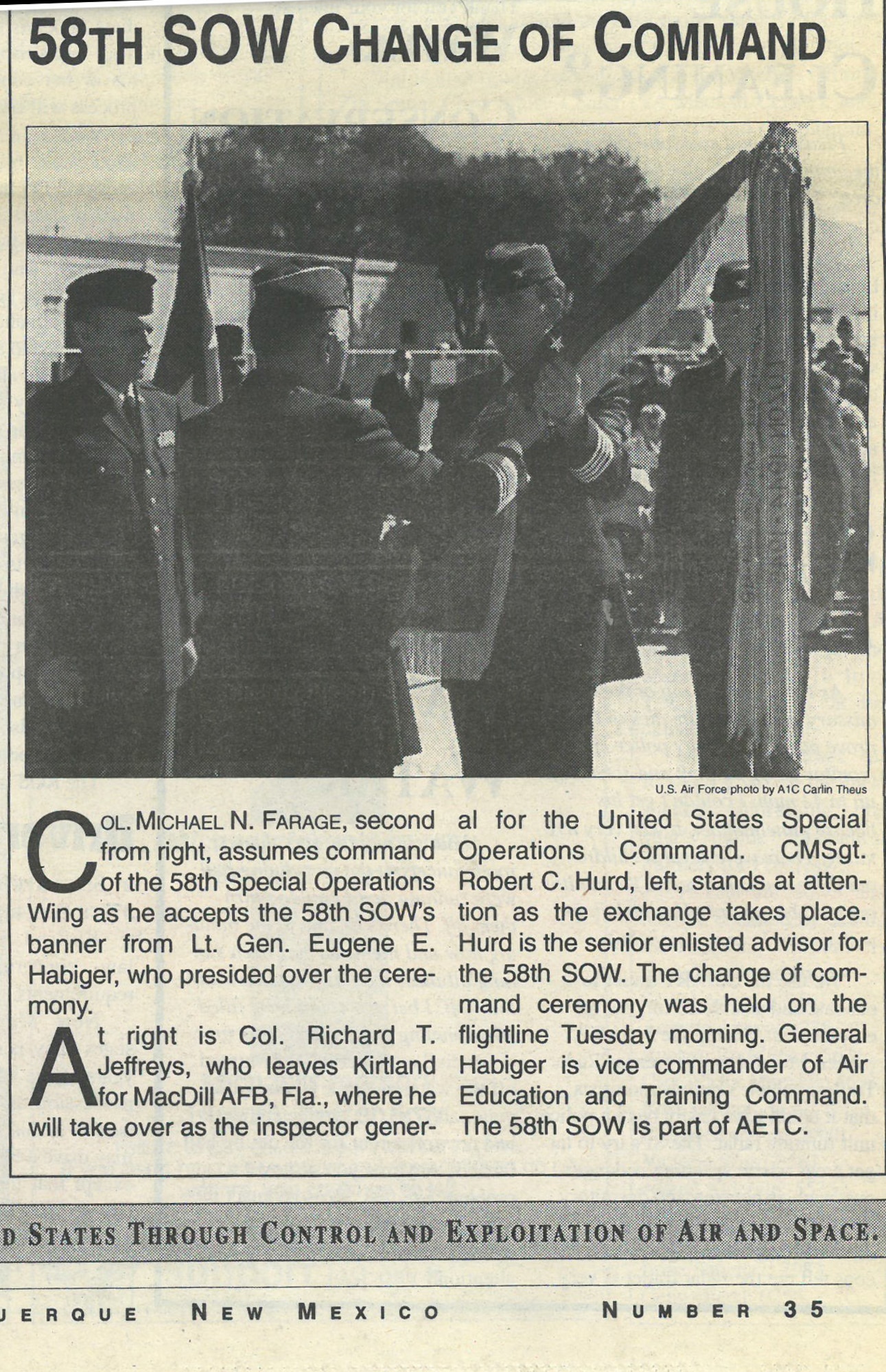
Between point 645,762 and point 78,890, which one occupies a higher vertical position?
point 645,762

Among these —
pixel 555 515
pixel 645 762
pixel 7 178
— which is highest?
pixel 7 178

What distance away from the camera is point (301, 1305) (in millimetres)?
1341

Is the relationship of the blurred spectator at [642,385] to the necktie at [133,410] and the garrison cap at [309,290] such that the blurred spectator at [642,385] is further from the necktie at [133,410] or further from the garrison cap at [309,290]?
the necktie at [133,410]

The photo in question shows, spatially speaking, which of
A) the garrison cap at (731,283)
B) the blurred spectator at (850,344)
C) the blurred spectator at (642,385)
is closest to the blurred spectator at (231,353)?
the blurred spectator at (642,385)

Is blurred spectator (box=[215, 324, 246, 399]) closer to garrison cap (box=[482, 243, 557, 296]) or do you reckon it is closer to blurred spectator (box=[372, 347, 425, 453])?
blurred spectator (box=[372, 347, 425, 453])

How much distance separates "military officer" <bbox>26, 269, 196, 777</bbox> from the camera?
4.48 ft

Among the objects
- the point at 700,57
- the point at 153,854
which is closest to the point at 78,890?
the point at 153,854

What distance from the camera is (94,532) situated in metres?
1.37

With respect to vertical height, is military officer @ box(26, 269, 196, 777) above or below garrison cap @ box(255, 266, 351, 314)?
below

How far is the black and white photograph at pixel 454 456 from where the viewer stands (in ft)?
4.44

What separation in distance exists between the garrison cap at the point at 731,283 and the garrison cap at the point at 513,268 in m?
0.21

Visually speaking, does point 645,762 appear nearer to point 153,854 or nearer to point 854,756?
point 854,756

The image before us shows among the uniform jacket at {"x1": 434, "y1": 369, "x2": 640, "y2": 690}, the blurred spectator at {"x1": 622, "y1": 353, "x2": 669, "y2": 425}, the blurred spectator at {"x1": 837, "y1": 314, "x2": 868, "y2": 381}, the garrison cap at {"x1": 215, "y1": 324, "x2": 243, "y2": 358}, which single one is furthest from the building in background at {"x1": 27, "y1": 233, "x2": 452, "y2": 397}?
the blurred spectator at {"x1": 837, "y1": 314, "x2": 868, "y2": 381}

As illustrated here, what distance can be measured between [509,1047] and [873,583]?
2.41 feet
